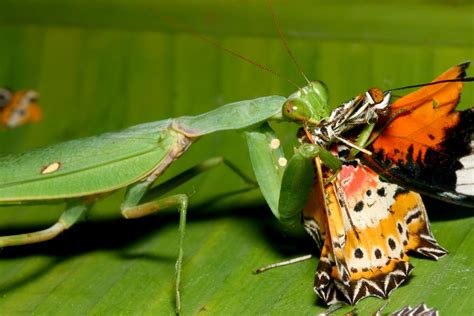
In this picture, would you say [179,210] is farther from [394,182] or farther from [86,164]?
[394,182]

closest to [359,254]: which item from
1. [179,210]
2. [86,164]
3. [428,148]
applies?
[428,148]

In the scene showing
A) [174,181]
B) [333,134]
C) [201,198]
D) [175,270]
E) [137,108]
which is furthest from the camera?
[137,108]

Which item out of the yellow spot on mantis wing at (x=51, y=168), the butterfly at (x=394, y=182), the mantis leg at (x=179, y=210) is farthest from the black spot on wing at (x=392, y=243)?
the yellow spot on mantis wing at (x=51, y=168)

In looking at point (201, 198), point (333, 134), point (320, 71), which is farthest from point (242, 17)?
point (333, 134)

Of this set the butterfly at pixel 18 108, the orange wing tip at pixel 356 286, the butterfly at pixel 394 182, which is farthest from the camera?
the butterfly at pixel 18 108

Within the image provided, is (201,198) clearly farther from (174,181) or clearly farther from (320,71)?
(320,71)

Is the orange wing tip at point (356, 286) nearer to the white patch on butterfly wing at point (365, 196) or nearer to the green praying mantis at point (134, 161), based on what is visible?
the white patch on butterfly wing at point (365, 196)

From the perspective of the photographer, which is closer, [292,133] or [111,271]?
[111,271]
